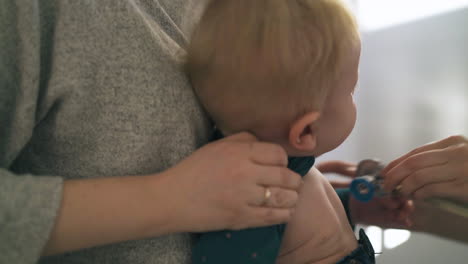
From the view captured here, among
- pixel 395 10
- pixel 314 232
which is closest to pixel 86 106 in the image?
pixel 314 232

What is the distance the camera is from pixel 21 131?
44cm

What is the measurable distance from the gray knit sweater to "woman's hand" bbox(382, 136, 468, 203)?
38 cm

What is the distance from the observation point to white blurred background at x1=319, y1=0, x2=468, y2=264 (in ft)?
4.03

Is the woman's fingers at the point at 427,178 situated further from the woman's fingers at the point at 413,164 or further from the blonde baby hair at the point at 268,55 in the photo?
the blonde baby hair at the point at 268,55

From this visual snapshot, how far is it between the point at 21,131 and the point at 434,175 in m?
0.63

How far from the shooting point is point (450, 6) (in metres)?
1.37

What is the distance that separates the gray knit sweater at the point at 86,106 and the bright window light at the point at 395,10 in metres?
1.26

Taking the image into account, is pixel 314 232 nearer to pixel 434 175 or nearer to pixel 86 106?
pixel 434 175

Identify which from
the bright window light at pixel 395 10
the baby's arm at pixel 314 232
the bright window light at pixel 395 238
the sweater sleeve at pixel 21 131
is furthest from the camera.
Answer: the bright window light at pixel 395 10

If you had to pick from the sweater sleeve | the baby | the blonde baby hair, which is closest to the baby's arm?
the baby

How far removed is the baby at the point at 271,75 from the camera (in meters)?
0.49

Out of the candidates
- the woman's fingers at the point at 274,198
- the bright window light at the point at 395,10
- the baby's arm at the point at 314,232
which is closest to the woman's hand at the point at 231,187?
the woman's fingers at the point at 274,198

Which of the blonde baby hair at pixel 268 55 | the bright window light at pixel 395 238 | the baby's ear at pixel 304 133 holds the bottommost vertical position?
the bright window light at pixel 395 238

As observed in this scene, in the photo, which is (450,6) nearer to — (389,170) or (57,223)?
(389,170)
